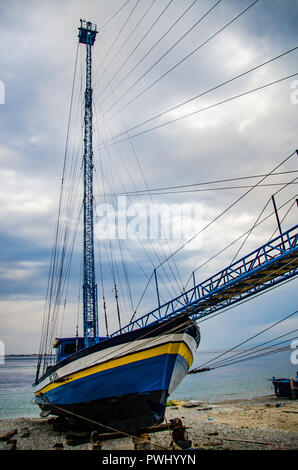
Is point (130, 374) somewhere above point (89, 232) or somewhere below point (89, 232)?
below

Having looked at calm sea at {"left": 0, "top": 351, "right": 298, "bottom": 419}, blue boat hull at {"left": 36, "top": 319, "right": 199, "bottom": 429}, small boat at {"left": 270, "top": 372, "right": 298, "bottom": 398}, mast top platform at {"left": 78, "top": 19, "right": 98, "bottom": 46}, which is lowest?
calm sea at {"left": 0, "top": 351, "right": 298, "bottom": 419}

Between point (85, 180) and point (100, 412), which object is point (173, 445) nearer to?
point (100, 412)

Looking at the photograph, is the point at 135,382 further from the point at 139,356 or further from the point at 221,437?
the point at 221,437

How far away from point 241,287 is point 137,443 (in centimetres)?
749

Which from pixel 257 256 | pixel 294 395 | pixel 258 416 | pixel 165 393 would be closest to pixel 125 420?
pixel 165 393

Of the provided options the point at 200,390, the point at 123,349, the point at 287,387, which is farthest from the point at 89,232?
the point at 200,390

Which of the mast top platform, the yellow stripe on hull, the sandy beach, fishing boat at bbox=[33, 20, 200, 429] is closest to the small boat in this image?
the sandy beach

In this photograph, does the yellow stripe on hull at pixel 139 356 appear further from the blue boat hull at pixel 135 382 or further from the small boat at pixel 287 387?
the small boat at pixel 287 387

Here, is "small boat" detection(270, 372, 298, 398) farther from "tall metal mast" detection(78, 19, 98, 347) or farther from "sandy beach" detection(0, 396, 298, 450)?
"tall metal mast" detection(78, 19, 98, 347)

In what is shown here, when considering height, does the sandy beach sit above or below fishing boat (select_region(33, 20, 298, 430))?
below

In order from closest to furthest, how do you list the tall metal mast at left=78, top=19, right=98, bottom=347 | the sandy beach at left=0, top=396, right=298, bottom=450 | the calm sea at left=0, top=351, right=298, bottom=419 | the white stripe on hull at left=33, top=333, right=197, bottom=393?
the sandy beach at left=0, top=396, right=298, bottom=450 → the white stripe on hull at left=33, top=333, right=197, bottom=393 → the tall metal mast at left=78, top=19, right=98, bottom=347 → the calm sea at left=0, top=351, right=298, bottom=419

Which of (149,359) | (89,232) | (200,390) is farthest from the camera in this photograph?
(200,390)

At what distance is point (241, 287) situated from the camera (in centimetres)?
1177

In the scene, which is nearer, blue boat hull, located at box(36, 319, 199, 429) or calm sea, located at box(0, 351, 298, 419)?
blue boat hull, located at box(36, 319, 199, 429)
